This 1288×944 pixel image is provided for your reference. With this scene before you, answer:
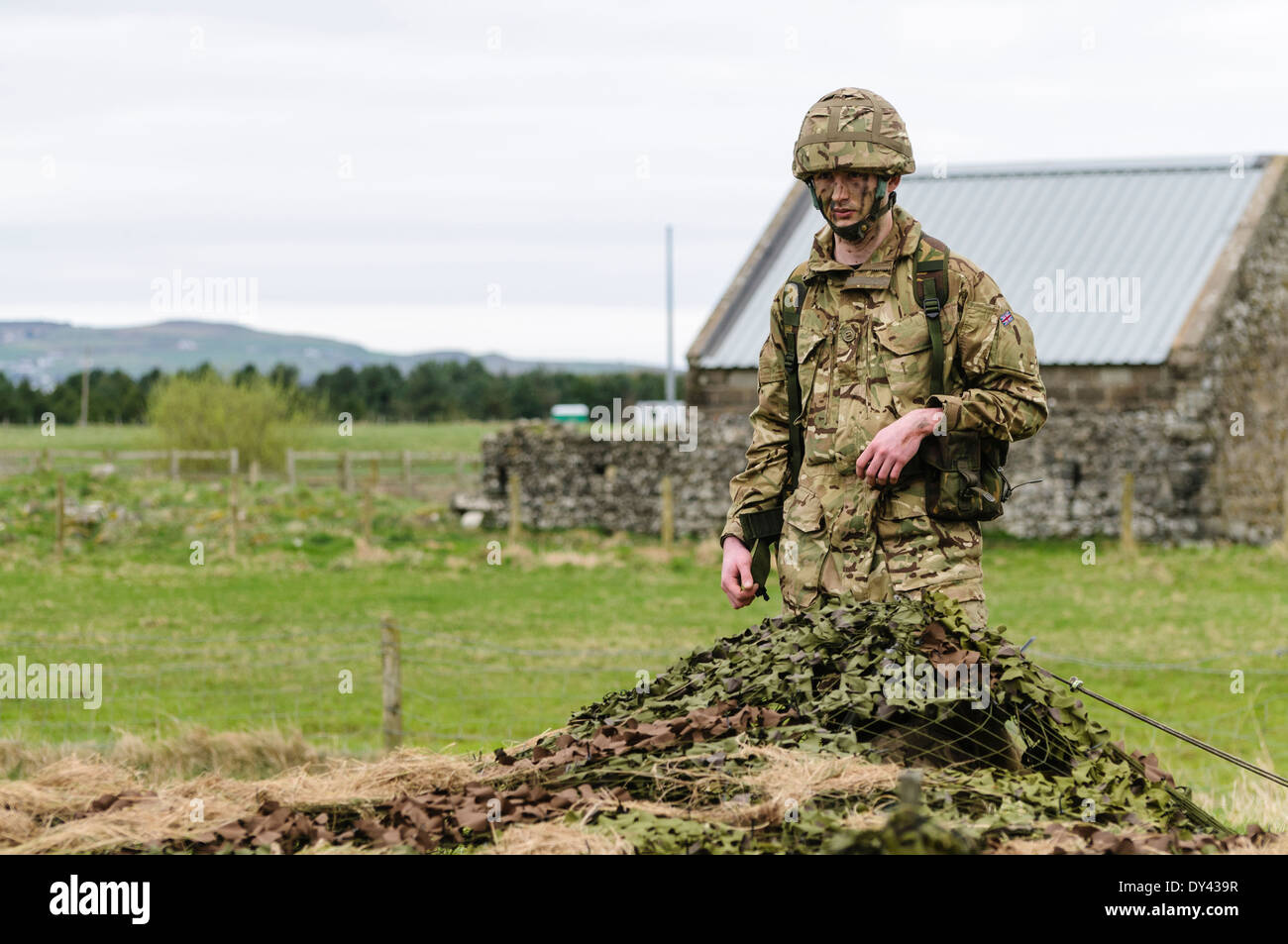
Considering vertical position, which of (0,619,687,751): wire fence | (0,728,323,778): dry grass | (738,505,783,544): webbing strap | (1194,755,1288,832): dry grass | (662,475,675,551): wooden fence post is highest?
(738,505,783,544): webbing strap

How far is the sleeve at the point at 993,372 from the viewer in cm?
490

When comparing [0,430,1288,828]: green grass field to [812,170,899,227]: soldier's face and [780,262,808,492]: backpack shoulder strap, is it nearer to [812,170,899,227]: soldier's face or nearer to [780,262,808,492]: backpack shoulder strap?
[780,262,808,492]: backpack shoulder strap

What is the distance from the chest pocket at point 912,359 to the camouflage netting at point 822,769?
28.5 inches

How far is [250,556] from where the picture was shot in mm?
20516

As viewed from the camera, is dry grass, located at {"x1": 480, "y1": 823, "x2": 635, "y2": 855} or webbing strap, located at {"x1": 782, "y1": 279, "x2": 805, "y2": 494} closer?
dry grass, located at {"x1": 480, "y1": 823, "x2": 635, "y2": 855}

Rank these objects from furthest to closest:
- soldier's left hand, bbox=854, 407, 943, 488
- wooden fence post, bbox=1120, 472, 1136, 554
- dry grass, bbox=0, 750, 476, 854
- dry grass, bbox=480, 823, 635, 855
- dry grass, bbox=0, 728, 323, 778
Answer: wooden fence post, bbox=1120, 472, 1136, 554 → dry grass, bbox=0, 728, 323, 778 → soldier's left hand, bbox=854, 407, 943, 488 → dry grass, bbox=0, 750, 476, 854 → dry grass, bbox=480, 823, 635, 855

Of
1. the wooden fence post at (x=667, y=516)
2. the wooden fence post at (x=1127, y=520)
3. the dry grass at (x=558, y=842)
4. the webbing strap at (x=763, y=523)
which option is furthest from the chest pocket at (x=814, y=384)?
the wooden fence post at (x=667, y=516)

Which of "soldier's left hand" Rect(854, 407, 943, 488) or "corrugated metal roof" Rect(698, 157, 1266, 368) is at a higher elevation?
"corrugated metal roof" Rect(698, 157, 1266, 368)

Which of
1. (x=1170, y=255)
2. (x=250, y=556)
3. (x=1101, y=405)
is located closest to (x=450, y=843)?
(x=250, y=556)

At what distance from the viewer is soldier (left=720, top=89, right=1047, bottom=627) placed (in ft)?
16.2

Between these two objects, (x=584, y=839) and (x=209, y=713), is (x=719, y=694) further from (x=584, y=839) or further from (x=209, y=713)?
(x=209, y=713)

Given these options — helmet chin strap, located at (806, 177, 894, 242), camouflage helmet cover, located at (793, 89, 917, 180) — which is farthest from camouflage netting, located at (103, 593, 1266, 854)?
camouflage helmet cover, located at (793, 89, 917, 180)

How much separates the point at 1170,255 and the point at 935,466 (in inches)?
801

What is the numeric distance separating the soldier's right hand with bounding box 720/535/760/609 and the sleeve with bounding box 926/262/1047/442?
84 centimetres
